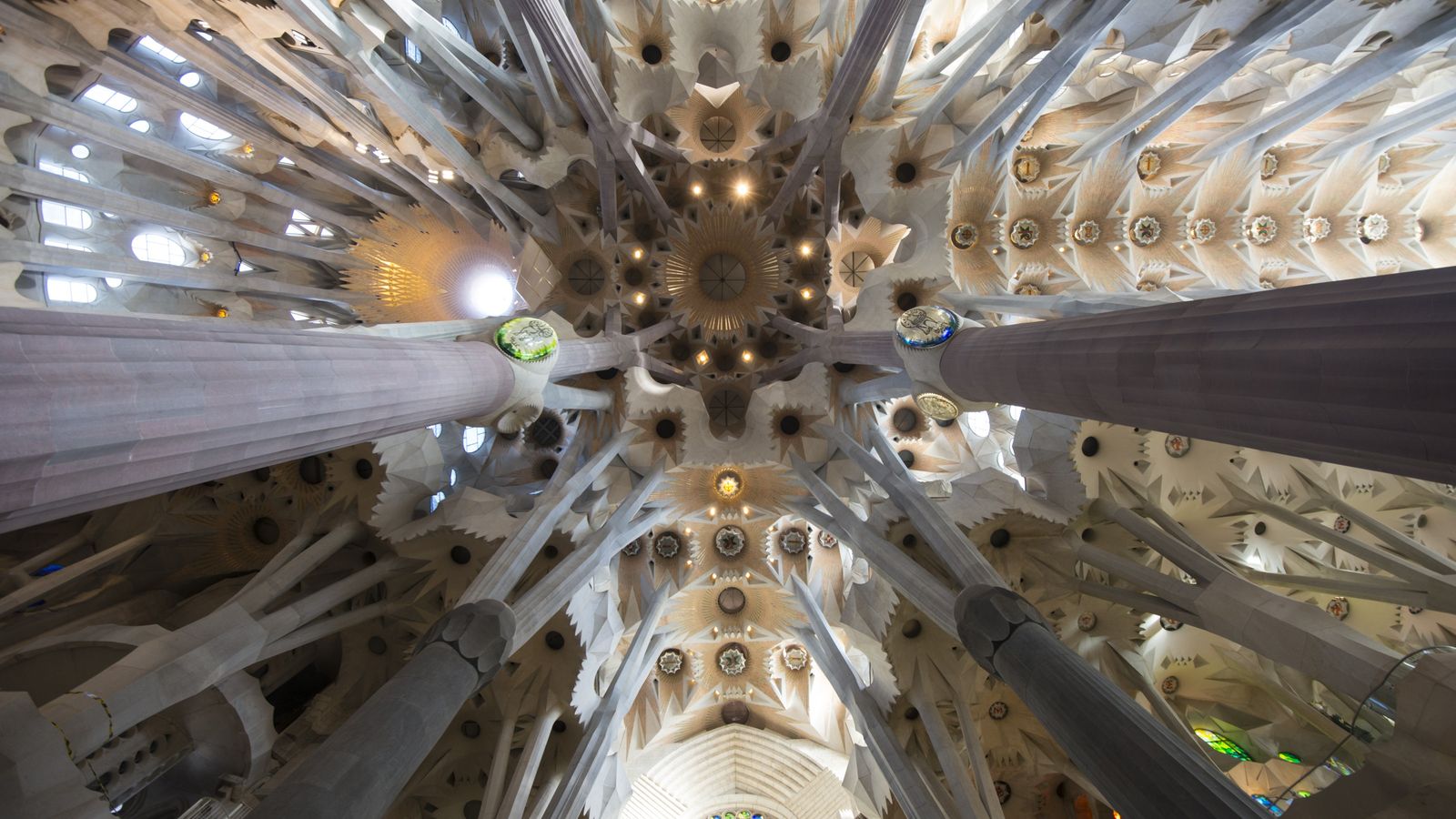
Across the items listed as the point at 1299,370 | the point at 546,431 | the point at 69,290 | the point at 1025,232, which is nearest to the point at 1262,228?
the point at 1025,232

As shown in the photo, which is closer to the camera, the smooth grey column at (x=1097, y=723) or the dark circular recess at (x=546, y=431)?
the smooth grey column at (x=1097, y=723)

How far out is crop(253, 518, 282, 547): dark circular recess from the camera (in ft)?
45.1

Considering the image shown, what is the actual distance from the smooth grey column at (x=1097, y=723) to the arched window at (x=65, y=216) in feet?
56.8

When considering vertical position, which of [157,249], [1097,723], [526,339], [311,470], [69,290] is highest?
[157,249]

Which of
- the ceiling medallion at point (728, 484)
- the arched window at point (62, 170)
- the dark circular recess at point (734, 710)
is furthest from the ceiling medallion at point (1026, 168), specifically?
the arched window at point (62, 170)

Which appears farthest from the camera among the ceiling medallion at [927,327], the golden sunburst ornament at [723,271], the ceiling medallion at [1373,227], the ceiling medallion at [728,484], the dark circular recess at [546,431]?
the dark circular recess at [546,431]

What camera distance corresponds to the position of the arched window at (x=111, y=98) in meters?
11.9

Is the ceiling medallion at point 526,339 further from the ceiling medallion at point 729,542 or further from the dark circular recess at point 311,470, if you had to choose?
the ceiling medallion at point 729,542

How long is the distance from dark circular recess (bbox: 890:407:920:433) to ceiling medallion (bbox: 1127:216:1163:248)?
6810mm

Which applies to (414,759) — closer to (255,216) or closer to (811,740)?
(255,216)

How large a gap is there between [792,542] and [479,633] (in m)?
10.8

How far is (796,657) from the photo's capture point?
17766mm

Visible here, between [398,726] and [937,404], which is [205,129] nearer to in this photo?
[398,726]

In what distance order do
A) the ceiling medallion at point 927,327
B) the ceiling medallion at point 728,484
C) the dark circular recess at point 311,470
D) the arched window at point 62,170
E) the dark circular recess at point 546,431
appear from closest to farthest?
the ceiling medallion at point 927,327, the arched window at point 62,170, the dark circular recess at point 311,470, the ceiling medallion at point 728,484, the dark circular recess at point 546,431
